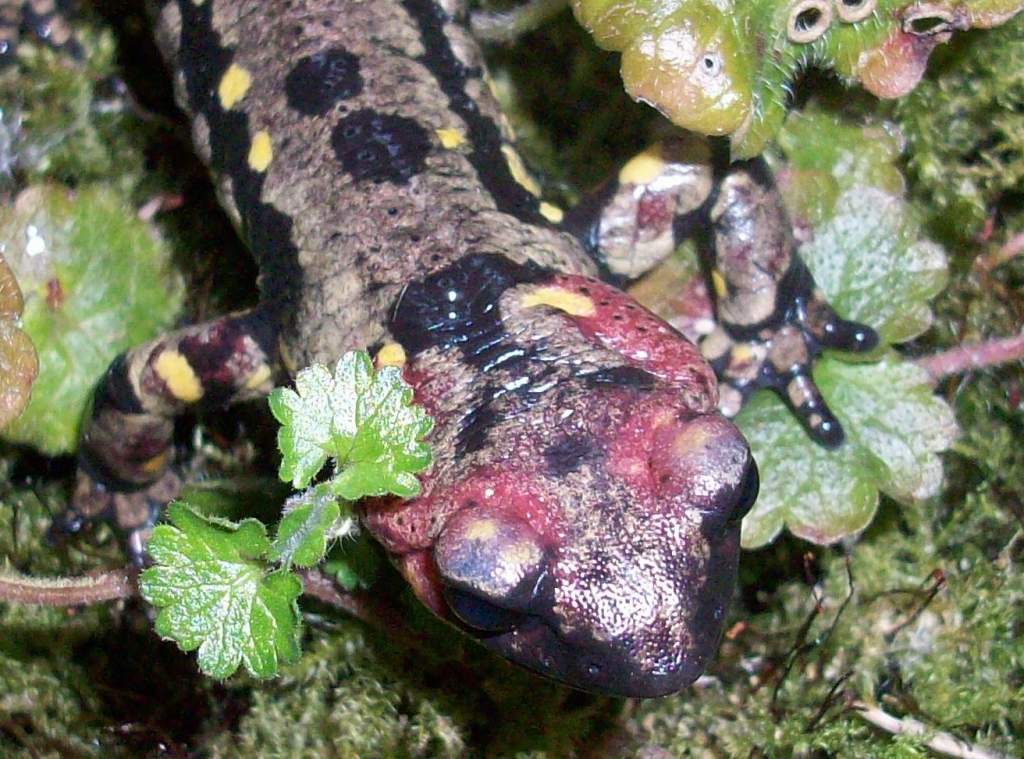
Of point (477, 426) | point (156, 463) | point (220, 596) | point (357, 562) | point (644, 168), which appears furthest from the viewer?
point (156, 463)

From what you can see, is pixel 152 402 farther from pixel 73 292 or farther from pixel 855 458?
pixel 855 458

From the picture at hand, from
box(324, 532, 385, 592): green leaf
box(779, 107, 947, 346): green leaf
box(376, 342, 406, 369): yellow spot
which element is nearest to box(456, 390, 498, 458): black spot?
box(376, 342, 406, 369): yellow spot

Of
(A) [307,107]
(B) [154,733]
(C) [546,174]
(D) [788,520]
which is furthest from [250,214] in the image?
(D) [788,520]

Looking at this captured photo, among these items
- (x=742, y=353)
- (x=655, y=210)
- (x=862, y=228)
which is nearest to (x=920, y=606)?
(x=742, y=353)

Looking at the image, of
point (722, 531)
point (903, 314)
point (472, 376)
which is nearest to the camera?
point (722, 531)

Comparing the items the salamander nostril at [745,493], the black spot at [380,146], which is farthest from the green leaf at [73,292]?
the salamander nostril at [745,493]

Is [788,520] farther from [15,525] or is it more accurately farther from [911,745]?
[15,525]
